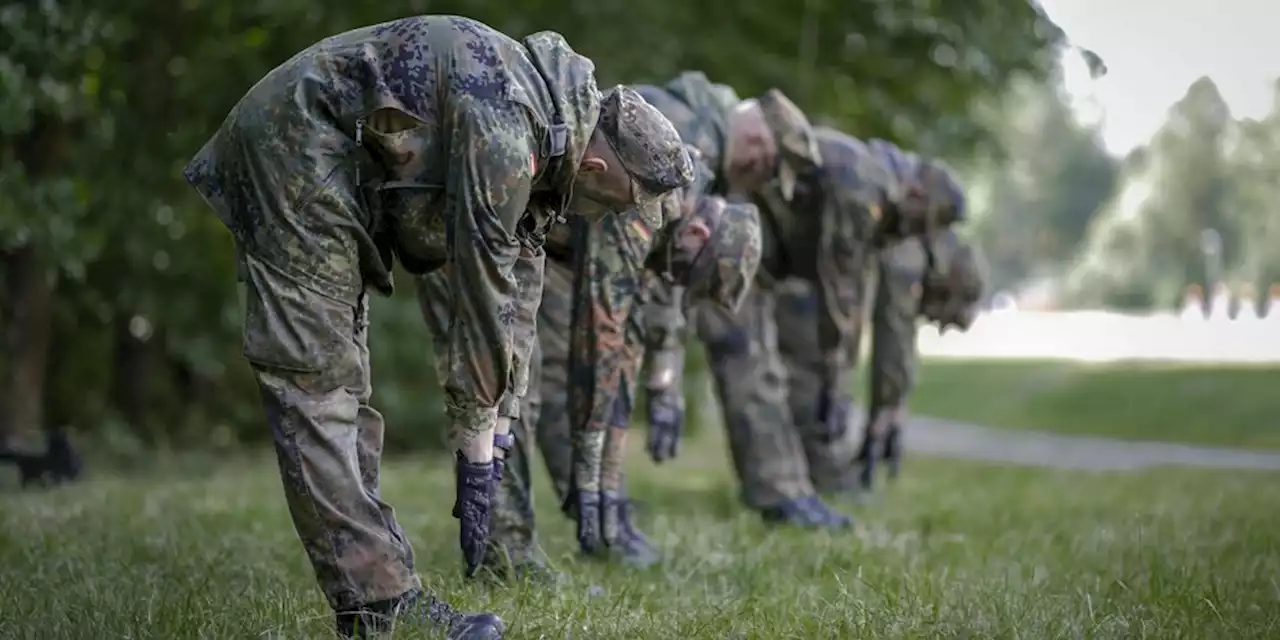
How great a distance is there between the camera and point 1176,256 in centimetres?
2888

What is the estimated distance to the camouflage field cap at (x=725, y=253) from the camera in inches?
251

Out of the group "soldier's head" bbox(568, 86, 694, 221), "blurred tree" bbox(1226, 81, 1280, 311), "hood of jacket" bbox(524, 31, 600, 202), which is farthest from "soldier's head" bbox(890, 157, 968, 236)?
"hood of jacket" bbox(524, 31, 600, 202)

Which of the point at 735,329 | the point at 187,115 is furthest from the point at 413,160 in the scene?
the point at 187,115

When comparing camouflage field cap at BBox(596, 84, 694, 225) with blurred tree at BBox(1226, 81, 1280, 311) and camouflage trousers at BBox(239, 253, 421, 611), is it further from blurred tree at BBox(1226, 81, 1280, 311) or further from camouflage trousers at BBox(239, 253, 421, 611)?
blurred tree at BBox(1226, 81, 1280, 311)

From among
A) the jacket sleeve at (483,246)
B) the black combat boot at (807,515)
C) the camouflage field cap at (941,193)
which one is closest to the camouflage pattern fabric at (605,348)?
the jacket sleeve at (483,246)

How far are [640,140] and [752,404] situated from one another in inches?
161

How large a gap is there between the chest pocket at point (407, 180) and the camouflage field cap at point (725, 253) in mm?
2259

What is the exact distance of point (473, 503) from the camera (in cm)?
408

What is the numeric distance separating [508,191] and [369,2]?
774cm

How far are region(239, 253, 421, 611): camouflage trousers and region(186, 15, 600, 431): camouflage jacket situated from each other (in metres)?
0.08

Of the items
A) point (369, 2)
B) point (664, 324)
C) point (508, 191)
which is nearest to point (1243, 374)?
point (369, 2)

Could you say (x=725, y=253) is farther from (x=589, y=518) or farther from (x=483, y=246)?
(x=483, y=246)

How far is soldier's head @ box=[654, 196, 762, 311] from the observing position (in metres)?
6.35

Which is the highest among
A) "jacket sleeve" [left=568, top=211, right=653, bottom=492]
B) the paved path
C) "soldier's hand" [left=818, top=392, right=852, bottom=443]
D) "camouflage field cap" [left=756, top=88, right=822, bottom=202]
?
"camouflage field cap" [left=756, top=88, right=822, bottom=202]
